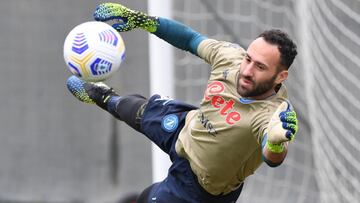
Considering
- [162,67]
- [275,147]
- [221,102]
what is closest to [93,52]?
[221,102]

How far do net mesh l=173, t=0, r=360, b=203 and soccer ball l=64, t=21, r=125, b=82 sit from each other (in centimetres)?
166

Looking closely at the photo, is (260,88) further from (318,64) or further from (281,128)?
(318,64)

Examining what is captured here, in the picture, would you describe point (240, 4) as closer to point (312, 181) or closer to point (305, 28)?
point (305, 28)

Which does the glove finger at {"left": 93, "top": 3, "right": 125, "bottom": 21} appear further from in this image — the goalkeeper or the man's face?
the man's face

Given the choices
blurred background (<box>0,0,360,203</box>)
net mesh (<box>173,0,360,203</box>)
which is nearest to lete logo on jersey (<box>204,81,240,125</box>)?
net mesh (<box>173,0,360,203</box>)

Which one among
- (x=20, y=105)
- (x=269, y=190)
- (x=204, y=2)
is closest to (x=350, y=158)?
(x=269, y=190)

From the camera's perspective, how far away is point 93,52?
5453 millimetres

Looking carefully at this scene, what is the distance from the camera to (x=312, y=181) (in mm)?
8391

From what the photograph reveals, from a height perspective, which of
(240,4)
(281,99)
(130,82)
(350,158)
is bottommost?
(130,82)

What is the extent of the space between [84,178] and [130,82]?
1081 mm

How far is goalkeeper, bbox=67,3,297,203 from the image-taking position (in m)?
5.12

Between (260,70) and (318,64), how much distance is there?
2.41 m

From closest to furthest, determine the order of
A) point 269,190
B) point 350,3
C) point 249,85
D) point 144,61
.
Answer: point 249,85, point 350,3, point 269,190, point 144,61

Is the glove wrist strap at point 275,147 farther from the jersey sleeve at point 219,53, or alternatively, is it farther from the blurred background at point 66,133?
the blurred background at point 66,133
